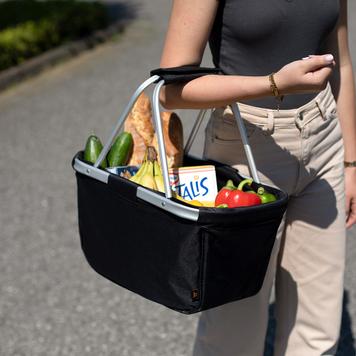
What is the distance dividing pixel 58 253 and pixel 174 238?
2.59 metres

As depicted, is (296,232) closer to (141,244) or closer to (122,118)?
(141,244)

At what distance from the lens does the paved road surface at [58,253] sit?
3.67m

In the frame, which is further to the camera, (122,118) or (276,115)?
(276,115)

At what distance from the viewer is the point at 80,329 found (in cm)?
375

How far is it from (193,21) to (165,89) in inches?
8.1

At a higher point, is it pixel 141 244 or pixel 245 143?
pixel 245 143

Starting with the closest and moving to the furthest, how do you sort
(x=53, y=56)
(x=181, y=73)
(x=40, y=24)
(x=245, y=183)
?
1. (x=181, y=73)
2. (x=245, y=183)
3. (x=53, y=56)
4. (x=40, y=24)

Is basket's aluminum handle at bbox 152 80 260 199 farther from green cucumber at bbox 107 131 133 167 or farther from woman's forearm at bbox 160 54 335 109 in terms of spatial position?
green cucumber at bbox 107 131 133 167

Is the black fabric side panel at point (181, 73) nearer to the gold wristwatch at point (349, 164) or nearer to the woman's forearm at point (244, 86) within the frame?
the woman's forearm at point (244, 86)

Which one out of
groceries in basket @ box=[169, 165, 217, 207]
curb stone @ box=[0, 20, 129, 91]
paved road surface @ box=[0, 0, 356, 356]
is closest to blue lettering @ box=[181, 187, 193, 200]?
groceries in basket @ box=[169, 165, 217, 207]

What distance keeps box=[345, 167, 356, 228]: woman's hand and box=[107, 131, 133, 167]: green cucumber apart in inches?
30.8

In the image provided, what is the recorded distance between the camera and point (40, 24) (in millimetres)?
9078

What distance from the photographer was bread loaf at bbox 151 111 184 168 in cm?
236

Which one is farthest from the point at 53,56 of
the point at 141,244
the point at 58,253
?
the point at 141,244
